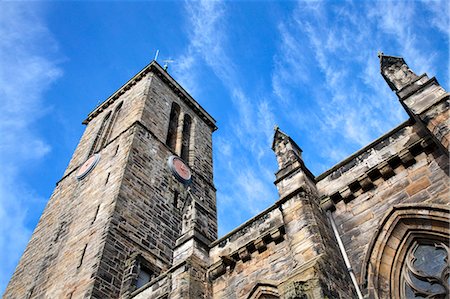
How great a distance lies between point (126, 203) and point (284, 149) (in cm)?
627

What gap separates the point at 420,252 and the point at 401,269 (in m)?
0.45

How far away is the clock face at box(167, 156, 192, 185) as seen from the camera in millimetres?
18031

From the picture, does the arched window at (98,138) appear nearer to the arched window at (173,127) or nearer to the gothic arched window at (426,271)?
the arched window at (173,127)

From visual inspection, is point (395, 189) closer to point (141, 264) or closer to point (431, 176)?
point (431, 176)

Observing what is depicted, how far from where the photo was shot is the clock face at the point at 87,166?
18.0m

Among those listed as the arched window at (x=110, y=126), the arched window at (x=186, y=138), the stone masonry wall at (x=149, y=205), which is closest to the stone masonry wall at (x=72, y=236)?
the stone masonry wall at (x=149, y=205)

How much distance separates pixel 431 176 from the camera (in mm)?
7883

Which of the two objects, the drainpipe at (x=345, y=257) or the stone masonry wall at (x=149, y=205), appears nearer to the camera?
the drainpipe at (x=345, y=257)

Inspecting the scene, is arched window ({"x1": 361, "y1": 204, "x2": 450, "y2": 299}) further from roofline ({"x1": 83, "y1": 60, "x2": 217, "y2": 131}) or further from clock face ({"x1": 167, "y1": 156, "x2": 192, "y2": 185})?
roofline ({"x1": 83, "y1": 60, "x2": 217, "y2": 131})

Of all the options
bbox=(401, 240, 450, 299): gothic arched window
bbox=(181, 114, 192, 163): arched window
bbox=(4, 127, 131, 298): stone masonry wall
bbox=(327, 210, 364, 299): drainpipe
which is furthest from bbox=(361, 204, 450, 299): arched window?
bbox=(181, 114, 192, 163): arched window

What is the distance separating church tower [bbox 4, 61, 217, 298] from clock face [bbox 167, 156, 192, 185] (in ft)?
0.14

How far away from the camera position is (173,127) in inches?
870

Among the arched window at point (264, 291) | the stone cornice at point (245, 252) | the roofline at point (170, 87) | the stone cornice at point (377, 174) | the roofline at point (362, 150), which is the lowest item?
the arched window at point (264, 291)

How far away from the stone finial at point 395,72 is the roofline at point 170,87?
15.5 meters
